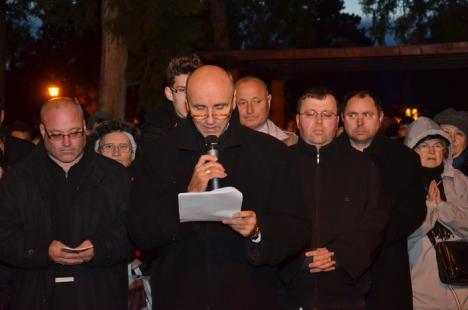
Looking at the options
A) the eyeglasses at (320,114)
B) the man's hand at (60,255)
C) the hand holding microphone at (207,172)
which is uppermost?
the eyeglasses at (320,114)

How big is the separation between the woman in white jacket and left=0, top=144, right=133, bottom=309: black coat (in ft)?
8.14

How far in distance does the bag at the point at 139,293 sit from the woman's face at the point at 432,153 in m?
2.59

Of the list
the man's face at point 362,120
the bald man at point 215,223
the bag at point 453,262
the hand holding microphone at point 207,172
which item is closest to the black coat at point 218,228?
the bald man at point 215,223

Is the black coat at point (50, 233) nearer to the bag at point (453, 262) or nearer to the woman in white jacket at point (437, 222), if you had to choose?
the woman in white jacket at point (437, 222)

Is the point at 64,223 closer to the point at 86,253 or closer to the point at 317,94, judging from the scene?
the point at 86,253

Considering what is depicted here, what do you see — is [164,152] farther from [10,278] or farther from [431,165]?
[431,165]

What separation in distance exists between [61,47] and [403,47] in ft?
70.4

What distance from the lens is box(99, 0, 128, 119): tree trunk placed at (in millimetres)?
15172

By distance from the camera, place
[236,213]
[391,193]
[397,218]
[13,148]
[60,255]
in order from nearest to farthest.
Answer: [236,213], [60,255], [397,218], [391,193], [13,148]

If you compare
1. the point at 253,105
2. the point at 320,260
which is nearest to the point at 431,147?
the point at 253,105

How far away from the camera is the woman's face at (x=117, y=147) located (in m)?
6.47

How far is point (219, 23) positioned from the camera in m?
23.0

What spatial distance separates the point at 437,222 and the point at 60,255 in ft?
10.4

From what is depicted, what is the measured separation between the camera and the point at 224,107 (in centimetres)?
401
